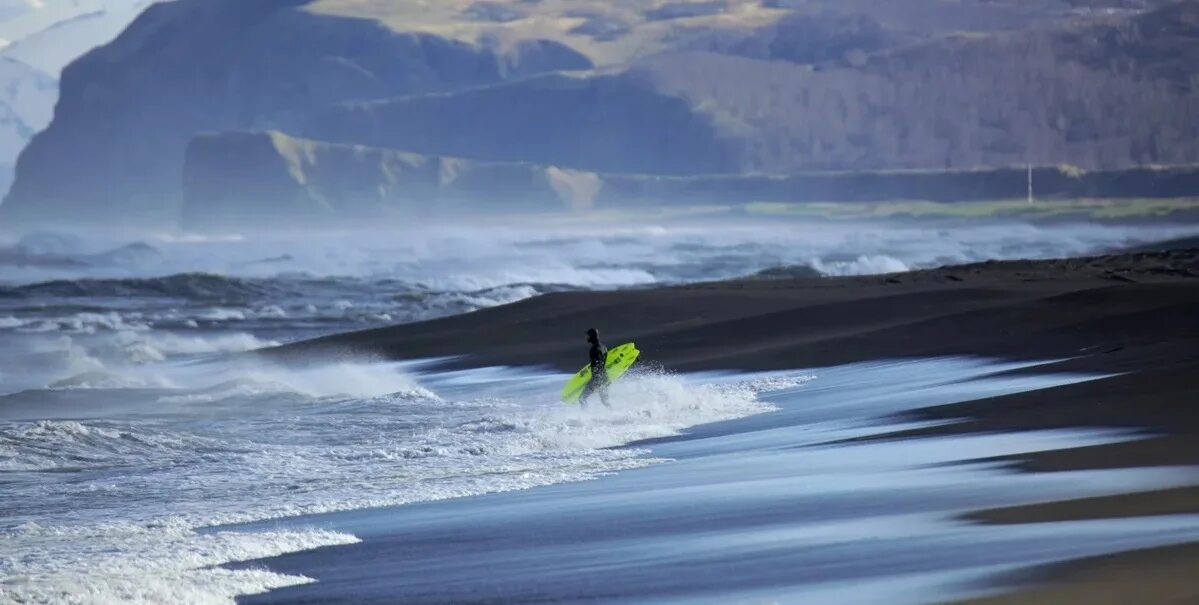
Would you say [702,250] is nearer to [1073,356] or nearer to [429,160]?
[429,160]

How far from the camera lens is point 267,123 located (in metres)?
114

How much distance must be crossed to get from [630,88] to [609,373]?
243 ft

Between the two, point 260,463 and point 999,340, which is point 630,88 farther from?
point 260,463

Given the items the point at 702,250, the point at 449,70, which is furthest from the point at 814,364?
the point at 449,70

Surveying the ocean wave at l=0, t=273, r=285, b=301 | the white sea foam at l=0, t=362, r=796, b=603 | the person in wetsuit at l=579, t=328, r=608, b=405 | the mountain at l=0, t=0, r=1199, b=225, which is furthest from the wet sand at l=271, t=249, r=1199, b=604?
the mountain at l=0, t=0, r=1199, b=225

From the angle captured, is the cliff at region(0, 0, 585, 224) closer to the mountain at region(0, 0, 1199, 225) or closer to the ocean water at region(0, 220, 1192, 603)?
the mountain at region(0, 0, 1199, 225)

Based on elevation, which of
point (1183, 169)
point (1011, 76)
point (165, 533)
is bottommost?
point (165, 533)

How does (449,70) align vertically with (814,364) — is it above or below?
above

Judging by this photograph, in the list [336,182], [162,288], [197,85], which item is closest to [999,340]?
[162,288]

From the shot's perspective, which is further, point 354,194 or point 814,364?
point 354,194

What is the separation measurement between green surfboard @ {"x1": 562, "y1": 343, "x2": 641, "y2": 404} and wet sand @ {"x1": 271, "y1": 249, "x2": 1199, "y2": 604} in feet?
8.93

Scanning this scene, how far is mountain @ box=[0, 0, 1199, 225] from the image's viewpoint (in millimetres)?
72500

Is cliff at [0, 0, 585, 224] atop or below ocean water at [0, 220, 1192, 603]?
atop

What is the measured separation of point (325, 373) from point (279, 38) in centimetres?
9894
